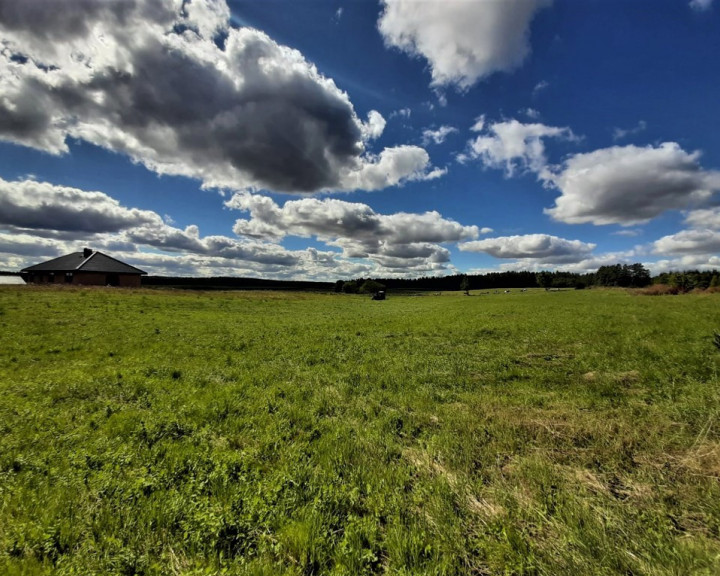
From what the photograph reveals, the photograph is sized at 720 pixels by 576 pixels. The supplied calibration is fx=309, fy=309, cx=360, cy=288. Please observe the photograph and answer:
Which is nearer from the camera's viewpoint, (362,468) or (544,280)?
(362,468)

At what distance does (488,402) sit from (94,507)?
8564 mm

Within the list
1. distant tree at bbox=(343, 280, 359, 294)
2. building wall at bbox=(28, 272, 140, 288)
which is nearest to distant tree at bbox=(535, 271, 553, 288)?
distant tree at bbox=(343, 280, 359, 294)

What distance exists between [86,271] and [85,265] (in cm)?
249

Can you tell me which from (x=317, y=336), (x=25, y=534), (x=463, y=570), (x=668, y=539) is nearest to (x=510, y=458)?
(x=668, y=539)

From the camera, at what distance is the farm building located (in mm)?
66500

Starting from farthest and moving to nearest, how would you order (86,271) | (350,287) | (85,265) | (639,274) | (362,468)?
(639,274), (350,287), (85,265), (86,271), (362,468)

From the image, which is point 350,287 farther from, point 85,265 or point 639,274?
point 639,274

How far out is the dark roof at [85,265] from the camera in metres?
67.3

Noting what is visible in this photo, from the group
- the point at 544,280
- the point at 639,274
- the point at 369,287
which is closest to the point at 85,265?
the point at 369,287

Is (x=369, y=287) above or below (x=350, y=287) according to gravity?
above

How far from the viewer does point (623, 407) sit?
785 centimetres

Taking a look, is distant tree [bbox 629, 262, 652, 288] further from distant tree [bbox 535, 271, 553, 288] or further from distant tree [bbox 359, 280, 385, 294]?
distant tree [bbox 359, 280, 385, 294]

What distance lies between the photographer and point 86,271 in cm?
6594

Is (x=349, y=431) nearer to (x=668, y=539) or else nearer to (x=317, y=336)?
(x=668, y=539)
